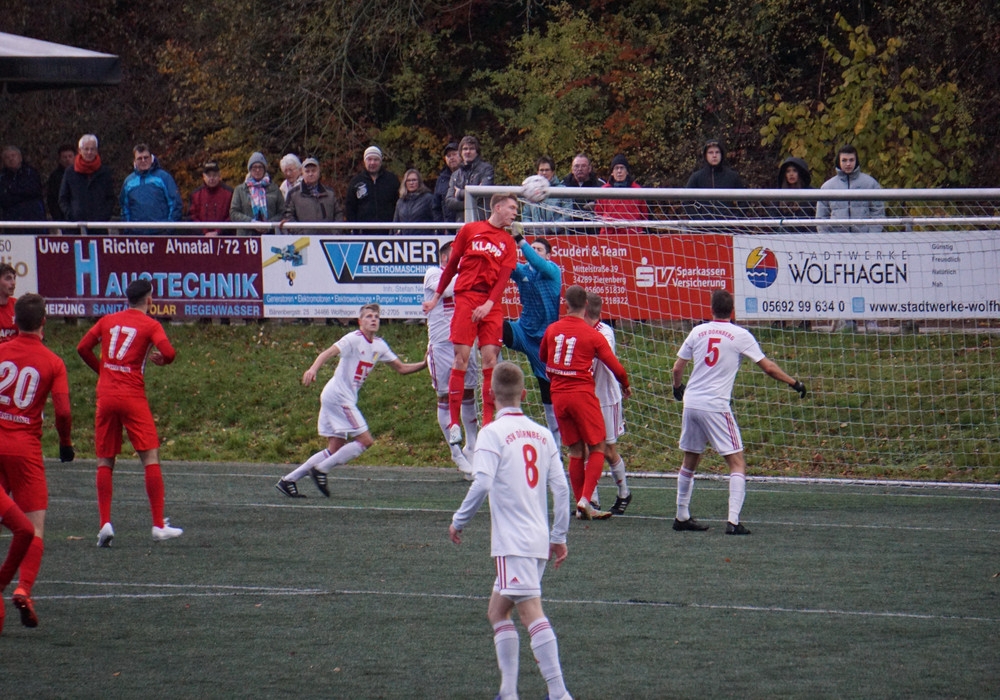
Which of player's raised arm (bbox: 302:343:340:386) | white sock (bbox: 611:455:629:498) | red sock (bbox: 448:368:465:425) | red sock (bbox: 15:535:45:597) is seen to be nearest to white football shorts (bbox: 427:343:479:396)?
red sock (bbox: 448:368:465:425)

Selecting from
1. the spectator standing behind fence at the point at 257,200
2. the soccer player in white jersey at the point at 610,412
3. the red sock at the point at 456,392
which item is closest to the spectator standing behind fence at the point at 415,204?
the spectator standing behind fence at the point at 257,200

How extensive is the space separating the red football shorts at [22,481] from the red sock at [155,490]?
184 centimetres

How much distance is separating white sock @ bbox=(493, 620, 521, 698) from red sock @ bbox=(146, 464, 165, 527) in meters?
4.68

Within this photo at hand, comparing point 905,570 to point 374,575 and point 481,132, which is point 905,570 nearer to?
point 374,575

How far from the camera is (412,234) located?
1698 cm

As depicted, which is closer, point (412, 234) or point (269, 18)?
point (412, 234)

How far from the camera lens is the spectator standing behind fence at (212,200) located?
18.6 m

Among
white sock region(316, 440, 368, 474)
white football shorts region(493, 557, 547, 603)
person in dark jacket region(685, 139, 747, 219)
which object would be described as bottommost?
white sock region(316, 440, 368, 474)

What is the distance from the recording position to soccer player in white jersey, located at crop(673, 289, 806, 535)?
10.2 m

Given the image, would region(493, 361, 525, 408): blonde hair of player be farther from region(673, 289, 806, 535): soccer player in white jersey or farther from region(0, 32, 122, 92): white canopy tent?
region(0, 32, 122, 92): white canopy tent

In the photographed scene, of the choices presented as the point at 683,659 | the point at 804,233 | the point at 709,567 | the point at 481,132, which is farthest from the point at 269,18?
the point at 683,659

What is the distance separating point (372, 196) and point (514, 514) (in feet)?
40.7

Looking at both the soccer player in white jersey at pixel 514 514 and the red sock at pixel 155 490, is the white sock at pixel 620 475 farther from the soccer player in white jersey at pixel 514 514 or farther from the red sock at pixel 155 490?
the soccer player in white jersey at pixel 514 514

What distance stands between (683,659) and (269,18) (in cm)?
2145
